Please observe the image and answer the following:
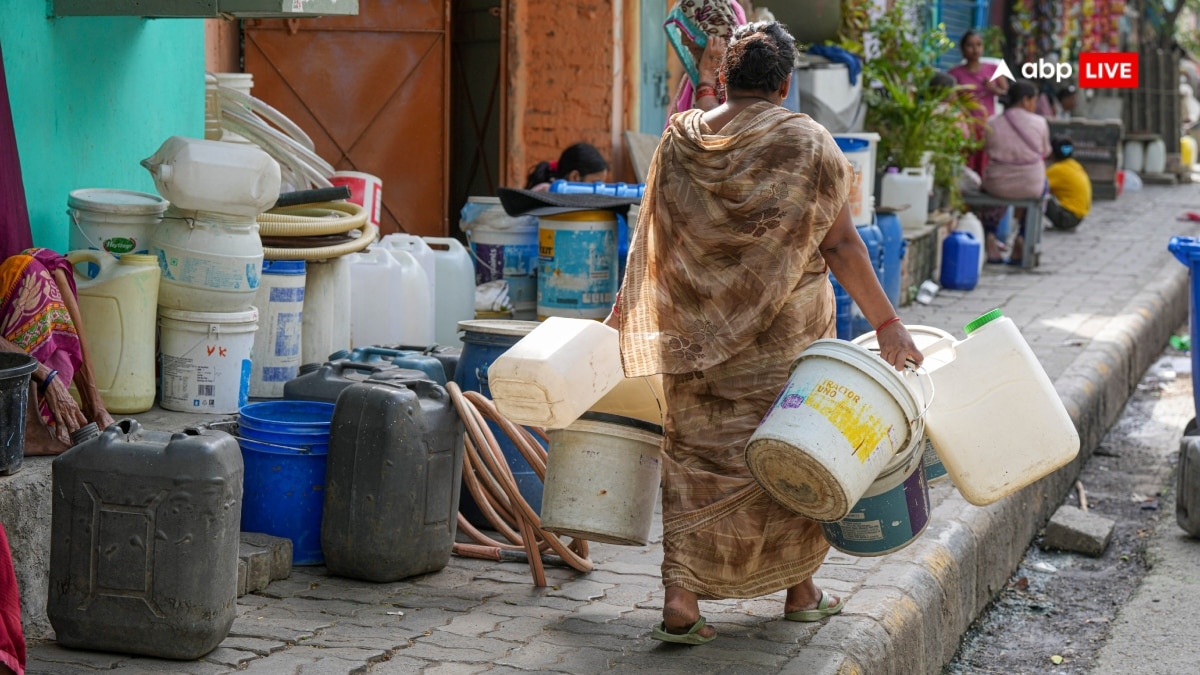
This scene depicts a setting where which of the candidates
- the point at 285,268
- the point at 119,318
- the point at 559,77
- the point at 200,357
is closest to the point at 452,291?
the point at 285,268

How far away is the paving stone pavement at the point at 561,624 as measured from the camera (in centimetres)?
342

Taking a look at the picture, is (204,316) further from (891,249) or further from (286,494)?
(891,249)

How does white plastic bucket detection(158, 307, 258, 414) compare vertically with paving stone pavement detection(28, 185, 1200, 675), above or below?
above

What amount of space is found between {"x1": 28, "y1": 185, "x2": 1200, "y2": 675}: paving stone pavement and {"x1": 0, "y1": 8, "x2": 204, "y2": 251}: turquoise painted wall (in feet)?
5.03

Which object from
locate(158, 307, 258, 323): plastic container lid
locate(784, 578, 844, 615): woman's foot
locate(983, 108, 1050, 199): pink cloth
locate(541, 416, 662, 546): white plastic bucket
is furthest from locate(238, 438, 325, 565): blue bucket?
locate(983, 108, 1050, 199): pink cloth

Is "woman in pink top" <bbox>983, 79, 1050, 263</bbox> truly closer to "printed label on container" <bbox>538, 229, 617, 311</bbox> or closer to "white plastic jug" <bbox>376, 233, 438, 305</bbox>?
"printed label on container" <bbox>538, 229, 617, 311</bbox>

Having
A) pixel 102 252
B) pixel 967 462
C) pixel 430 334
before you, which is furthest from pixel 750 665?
pixel 430 334

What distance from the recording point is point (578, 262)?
6012 millimetres

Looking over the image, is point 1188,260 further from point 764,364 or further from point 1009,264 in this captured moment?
point 1009,264

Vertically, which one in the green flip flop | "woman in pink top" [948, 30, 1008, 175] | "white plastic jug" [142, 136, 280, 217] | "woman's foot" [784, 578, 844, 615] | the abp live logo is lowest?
the green flip flop

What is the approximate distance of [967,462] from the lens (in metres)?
3.57

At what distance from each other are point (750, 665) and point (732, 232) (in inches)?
42.4

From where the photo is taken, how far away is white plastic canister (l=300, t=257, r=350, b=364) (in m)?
5.26

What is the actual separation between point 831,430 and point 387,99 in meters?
5.58
